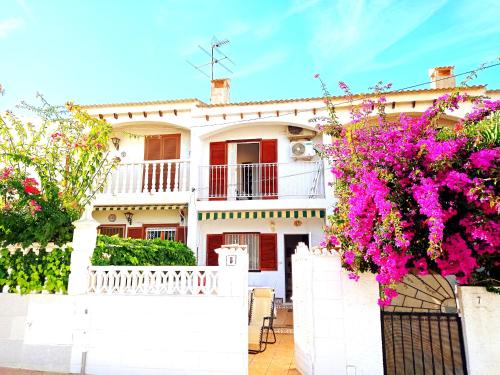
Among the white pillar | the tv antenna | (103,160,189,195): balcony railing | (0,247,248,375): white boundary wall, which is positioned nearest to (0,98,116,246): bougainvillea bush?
the white pillar

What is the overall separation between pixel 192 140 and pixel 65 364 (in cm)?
922

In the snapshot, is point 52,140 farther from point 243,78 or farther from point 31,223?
point 243,78

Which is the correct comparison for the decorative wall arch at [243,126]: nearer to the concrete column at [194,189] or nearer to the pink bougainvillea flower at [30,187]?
the concrete column at [194,189]

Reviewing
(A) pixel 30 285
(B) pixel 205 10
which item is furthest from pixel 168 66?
(A) pixel 30 285

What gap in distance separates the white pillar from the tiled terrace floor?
3.47 meters

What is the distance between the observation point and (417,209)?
15.4ft

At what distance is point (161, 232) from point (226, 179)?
142 inches

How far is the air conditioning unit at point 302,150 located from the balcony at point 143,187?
14.6 feet

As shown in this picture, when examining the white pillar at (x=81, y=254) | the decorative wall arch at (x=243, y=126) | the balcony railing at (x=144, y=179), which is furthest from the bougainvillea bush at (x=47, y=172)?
the decorative wall arch at (x=243, y=126)

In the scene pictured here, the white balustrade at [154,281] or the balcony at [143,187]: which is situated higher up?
the balcony at [143,187]

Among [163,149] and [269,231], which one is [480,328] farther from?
[163,149]

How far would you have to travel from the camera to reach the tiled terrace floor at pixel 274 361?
5.97m

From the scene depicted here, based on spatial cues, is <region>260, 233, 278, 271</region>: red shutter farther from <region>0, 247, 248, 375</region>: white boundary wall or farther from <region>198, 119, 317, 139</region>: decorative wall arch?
<region>0, 247, 248, 375</region>: white boundary wall

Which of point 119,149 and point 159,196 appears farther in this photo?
point 119,149
